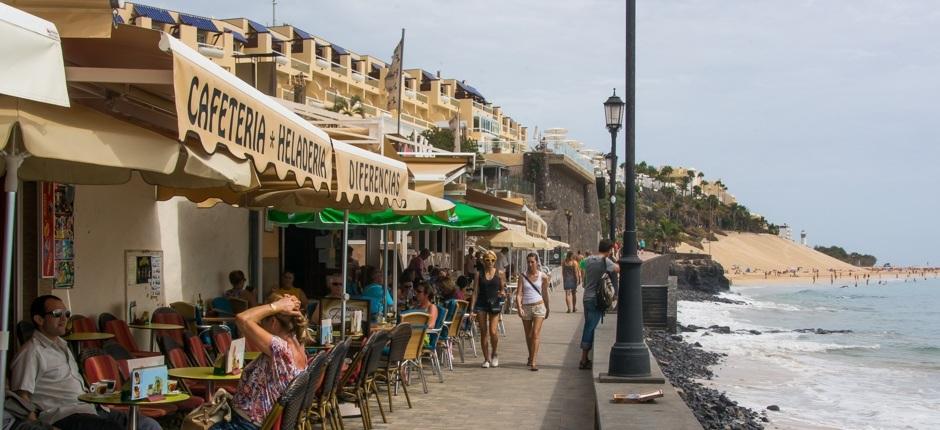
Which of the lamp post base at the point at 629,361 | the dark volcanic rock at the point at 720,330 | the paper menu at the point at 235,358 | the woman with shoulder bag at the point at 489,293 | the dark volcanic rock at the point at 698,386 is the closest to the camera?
the paper menu at the point at 235,358

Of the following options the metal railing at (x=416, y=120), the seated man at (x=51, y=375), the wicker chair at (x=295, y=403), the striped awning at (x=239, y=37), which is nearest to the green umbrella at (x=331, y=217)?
the seated man at (x=51, y=375)

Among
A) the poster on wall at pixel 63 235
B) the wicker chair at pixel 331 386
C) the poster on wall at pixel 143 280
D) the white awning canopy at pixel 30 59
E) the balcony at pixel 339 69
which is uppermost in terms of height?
the balcony at pixel 339 69

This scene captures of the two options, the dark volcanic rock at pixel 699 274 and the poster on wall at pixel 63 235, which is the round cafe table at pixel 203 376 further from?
the dark volcanic rock at pixel 699 274

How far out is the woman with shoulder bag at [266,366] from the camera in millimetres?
5434

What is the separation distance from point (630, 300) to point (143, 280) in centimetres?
489

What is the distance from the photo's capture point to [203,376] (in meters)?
6.34

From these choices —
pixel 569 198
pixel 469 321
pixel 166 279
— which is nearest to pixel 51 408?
pixel 166 279

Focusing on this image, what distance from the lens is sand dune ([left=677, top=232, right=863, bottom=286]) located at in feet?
445

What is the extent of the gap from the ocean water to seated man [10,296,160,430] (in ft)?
36.4

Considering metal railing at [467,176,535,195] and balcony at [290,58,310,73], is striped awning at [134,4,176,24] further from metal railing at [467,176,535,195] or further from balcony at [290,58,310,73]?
metal railing at [467,176,535,195]

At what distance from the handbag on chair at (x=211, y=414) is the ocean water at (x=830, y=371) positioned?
35.7 feet

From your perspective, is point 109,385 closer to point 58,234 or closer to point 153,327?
point 58,234

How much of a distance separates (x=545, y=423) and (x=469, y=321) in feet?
18.9

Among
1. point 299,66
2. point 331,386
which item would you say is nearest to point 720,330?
point 331,386
